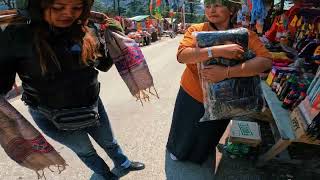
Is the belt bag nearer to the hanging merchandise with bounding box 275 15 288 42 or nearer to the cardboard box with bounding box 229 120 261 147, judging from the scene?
the cardboard box with bounding box 229 120 261 147

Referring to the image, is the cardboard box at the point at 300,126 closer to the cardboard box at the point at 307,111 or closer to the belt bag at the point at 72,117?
the cardboard box at the point at 307,111

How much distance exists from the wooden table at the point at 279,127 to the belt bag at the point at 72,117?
1328 millimetres

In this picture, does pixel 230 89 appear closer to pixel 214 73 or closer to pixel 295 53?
pixel 214 73

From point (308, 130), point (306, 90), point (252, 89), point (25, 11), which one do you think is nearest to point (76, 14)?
point (25, 11)

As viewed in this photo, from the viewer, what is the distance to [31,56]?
165 cm

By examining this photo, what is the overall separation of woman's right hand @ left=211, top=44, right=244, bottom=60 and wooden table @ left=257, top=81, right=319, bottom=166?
0.68 m

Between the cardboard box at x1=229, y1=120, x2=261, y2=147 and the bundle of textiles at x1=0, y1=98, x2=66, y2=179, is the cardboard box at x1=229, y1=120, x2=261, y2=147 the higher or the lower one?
the lower one

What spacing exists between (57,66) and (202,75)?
0.95 m

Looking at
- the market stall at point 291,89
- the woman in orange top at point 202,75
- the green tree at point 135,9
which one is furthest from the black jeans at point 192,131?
the green tree at point 135,9

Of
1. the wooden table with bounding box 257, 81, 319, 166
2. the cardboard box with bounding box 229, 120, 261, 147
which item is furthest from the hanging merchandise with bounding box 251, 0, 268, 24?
the cardboard box with bounding box 229, 120, 261, 147

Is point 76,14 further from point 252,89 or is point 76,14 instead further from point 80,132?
point 252,89

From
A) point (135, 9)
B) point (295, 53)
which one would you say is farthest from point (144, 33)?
point (135, 9)

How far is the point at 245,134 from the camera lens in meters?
2.85

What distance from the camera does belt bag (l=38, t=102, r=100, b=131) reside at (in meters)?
1.94
